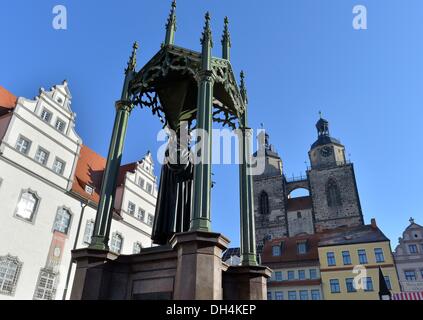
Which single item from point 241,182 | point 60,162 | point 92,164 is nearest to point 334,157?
point 92,164

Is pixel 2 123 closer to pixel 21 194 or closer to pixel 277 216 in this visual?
pixel 21 194

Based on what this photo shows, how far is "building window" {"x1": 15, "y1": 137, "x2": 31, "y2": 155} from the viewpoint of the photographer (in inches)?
684

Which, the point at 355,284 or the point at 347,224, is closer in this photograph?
the point at 355,284

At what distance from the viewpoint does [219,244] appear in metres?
4.62

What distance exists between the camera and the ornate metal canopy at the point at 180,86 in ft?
22.6

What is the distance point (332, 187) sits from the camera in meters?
60.5

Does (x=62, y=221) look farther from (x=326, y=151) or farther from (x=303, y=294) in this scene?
(x=326, y=151)

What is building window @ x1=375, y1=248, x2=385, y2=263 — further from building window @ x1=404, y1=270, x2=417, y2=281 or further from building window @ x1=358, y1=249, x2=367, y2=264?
building window @ x1=404, y1=270, x2=417, y2=281

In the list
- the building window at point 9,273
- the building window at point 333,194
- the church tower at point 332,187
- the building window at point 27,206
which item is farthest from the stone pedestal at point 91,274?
the building window at point 333,194

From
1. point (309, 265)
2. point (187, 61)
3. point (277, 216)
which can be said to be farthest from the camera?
point (277, 216)

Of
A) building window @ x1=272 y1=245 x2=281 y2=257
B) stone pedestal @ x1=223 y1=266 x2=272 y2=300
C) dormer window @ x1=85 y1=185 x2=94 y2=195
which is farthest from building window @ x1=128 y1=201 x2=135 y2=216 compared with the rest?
stone pedestal @ x1=223 y1=266 x2=272 y2=300

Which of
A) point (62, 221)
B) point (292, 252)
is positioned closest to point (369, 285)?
point (292, 252)

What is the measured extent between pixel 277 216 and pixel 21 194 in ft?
166

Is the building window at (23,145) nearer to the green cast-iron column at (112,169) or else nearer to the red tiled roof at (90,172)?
the red tiled roof at (90,172)
